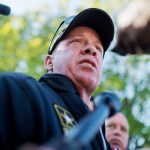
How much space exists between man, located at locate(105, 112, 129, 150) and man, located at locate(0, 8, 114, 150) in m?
1.86

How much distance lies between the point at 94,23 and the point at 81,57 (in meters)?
0.38

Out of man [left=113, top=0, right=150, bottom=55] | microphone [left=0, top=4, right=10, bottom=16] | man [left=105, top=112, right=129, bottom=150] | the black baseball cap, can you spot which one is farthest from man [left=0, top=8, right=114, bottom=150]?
man [left=105, top=112, right=129, bottom=150]

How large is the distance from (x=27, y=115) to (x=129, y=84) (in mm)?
13641

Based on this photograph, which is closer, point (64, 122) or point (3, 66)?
point (64, 122)

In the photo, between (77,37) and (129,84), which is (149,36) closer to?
(77,37)

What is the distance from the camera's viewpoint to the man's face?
11.1 ft

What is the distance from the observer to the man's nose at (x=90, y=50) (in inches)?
141

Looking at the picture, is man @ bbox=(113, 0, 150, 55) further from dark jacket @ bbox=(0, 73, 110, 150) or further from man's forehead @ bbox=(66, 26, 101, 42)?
man's forehead @ bbox=(66, 26, 101, 42)

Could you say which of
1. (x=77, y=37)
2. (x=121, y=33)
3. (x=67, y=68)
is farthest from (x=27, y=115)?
(x=77, y=37)

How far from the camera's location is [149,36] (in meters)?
1.49

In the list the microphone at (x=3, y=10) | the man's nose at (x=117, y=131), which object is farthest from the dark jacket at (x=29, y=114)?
the man's nose at (x=117, y=131)

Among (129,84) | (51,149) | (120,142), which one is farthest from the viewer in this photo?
(129,84)

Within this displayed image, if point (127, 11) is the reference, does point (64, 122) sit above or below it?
below

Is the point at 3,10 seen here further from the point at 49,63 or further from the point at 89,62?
the point at 49,63
